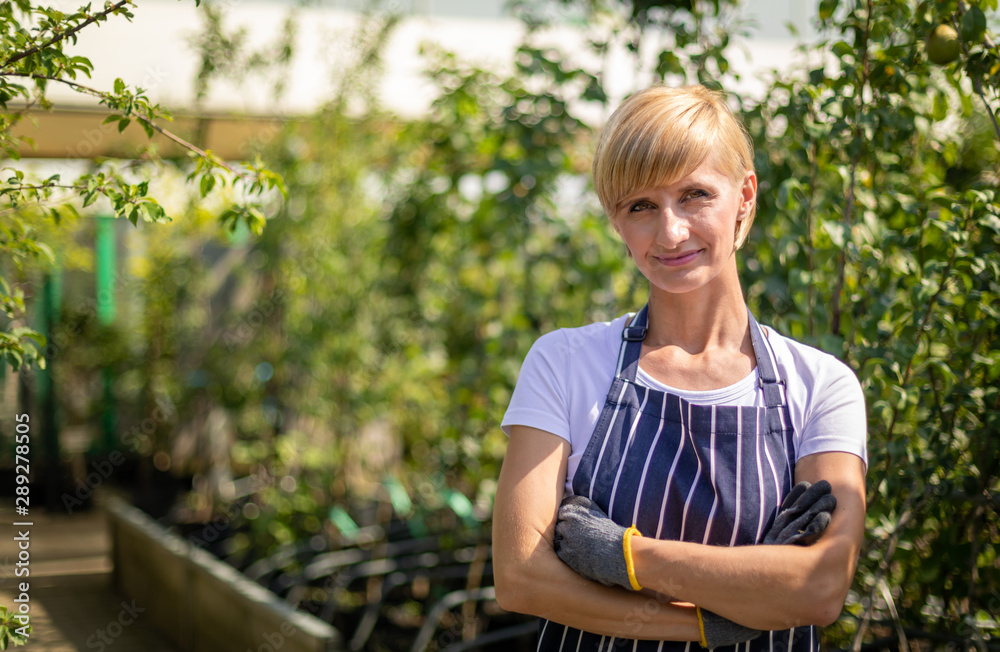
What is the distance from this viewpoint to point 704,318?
139cm

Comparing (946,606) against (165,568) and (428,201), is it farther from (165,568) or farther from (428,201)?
(165,568)

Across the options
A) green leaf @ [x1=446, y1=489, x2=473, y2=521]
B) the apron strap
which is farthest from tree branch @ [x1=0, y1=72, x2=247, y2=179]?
green leaf @ [x1=446, y1=489, x2=473, y2=521]

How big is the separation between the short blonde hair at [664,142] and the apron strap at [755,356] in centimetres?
21

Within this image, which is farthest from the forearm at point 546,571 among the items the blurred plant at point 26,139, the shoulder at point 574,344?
the blurred plant at point 26,139

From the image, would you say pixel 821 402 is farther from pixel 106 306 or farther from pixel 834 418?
pixel 106 306

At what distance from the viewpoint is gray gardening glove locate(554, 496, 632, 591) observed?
1191mm

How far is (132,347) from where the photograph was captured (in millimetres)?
7031

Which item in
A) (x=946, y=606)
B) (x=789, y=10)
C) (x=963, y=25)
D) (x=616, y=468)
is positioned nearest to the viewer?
(x=616, y=468)

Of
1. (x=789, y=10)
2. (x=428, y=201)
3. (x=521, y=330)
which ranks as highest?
(x=789, y=10)

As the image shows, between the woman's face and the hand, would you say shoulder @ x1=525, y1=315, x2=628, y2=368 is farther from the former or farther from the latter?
the hand

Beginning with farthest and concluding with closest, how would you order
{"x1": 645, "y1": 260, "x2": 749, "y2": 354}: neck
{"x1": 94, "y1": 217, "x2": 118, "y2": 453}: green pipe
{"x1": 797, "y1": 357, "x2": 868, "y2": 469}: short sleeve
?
{"x1": 94, "y1": 217, "x2": 118, "y2": 453}: green pipe, {"x1": 645, "y1": 260, "x2": 749, "y2": 354}: neck, {"x1": 797, "y1": 357, "x2": 868, "y2": 469}: short sleeve

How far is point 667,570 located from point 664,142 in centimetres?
65

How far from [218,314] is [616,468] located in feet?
18.5

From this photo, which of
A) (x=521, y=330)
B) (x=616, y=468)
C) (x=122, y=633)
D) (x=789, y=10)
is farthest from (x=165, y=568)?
(x=789, y=10)
